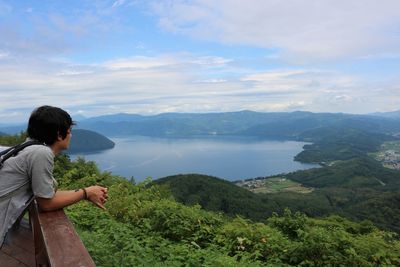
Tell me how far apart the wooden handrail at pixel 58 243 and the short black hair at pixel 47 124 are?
474 millimetres

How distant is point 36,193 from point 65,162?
12980 mm

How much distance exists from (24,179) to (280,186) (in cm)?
10971

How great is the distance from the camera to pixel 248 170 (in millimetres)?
141750

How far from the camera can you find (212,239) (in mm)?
6887

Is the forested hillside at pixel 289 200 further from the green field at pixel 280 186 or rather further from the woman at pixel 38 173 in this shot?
the woman at pixel 38 173

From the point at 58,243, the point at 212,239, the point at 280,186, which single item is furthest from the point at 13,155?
the point at 280,186

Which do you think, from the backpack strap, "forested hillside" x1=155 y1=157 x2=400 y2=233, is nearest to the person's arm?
the backpack strap

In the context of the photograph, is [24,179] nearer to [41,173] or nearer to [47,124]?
[41,173]

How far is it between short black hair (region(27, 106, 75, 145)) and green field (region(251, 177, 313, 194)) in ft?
316

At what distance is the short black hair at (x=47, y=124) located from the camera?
2.61 metres

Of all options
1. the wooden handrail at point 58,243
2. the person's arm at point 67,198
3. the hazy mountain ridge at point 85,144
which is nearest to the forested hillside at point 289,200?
the person's arm at point 67,198

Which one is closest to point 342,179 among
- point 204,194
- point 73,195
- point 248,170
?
point 248,170

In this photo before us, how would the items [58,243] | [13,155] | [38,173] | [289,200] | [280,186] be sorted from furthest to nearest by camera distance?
[280,186], [289,200], [13,155], [38,173], [58,243]

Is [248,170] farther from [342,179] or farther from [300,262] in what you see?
[300,262]
